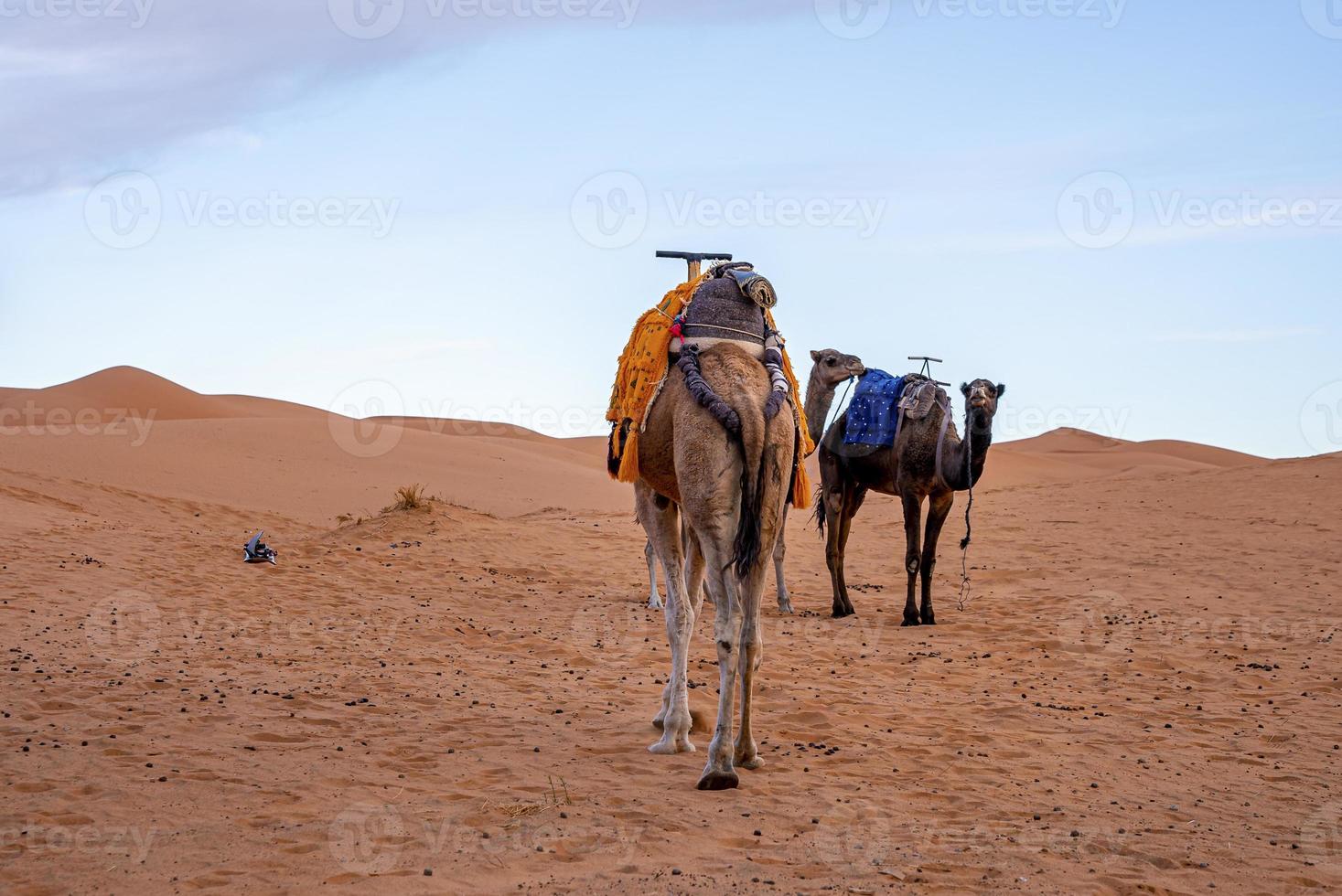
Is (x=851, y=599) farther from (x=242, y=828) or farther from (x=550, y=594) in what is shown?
(x=242, y=828)

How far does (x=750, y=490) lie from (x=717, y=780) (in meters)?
1.58

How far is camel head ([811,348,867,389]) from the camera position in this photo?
12875mm

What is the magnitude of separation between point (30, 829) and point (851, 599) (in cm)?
1036

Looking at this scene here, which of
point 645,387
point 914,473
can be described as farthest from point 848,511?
point 645,387

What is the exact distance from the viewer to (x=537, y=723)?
7.90 metres

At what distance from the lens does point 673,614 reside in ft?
23.9

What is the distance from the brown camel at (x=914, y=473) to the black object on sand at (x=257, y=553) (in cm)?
651

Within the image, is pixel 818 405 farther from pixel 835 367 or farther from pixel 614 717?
pixel 614 717

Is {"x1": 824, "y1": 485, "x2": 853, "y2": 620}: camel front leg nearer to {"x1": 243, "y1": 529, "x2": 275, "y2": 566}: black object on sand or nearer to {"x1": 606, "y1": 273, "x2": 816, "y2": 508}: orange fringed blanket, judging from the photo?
{"x1": 606, "y1": 273, "x2": 816, "y2": 508}: orange fringed blanket

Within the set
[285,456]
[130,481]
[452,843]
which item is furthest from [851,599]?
[285,456]


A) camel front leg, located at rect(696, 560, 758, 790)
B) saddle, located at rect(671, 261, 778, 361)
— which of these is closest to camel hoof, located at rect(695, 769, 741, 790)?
camel front leg, located at rect(696, 560, 758, 790)

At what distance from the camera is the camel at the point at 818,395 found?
12.9 meters

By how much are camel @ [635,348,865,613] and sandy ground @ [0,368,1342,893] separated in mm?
635

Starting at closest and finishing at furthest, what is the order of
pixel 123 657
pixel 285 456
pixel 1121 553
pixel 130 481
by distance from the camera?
pixel 123 657
pixel 1121 553
pixel 130 481
pixel 285 456
